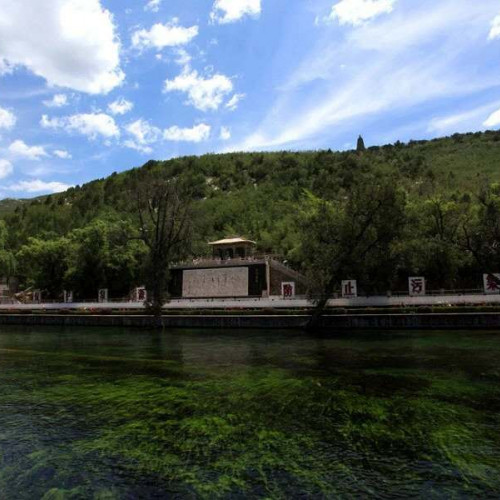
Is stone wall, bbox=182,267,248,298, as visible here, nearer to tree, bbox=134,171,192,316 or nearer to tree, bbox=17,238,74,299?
tree, bbox=134,171,192,316

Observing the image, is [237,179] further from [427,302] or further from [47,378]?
[47,378]

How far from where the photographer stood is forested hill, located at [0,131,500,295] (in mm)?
55219

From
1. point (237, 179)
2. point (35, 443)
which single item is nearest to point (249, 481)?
A: point (35, 443)

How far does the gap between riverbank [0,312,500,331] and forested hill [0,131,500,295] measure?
6.42m

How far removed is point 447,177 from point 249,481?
96794mm

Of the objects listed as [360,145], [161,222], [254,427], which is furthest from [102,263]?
[360,145]

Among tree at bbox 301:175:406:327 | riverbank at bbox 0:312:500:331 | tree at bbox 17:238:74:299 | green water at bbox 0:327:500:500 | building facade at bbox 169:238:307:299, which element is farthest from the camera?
tree at bbox 17:238:74:299

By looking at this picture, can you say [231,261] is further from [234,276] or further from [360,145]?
[360,145]

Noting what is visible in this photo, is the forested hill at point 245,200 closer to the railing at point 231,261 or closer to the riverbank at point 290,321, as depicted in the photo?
the railing at point 231,261

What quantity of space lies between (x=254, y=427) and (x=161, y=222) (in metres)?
29.9

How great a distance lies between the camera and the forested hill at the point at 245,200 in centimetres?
5522

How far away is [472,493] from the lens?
7.15 metres

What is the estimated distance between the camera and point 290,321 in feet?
119

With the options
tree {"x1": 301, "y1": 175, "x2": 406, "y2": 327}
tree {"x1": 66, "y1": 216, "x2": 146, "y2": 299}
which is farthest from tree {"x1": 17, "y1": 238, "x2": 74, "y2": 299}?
tree {"x1": 301, "y1": 175, "x2": 406, "y2": 327}
